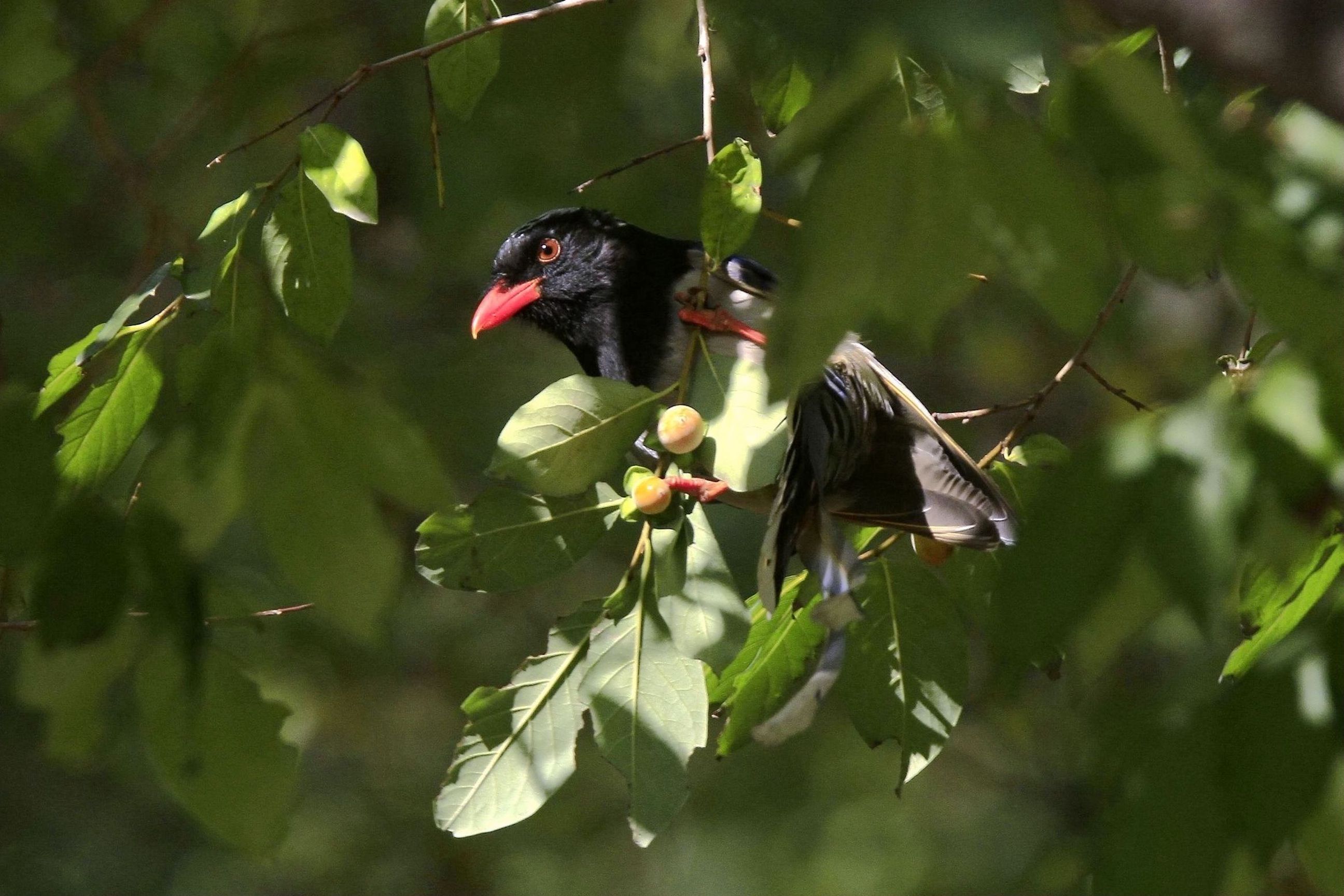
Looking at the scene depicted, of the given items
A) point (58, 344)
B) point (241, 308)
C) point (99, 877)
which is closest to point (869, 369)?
point (241, 308)

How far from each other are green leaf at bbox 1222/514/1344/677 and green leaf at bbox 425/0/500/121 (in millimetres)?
1409

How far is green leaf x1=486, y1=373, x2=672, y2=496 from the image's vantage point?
187cm

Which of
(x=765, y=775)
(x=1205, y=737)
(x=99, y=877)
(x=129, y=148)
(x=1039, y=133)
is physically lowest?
(x=765, y=775)

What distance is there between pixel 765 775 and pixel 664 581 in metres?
4.66

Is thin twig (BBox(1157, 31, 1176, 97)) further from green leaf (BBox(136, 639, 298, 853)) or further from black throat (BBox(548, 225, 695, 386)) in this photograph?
green leaf (BBox(136, 639, 298, 853))

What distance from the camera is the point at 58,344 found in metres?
4.20

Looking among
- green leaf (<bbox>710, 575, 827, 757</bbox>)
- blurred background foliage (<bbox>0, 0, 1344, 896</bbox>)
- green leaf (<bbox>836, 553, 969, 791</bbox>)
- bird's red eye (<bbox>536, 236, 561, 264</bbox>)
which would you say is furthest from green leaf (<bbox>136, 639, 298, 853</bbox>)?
bird's red eye (<bbox>536, 236, 561, 264</bbox>)

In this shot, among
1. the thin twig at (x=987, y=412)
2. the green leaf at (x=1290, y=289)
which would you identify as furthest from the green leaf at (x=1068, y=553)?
the thin twig at (x=987, y=412)

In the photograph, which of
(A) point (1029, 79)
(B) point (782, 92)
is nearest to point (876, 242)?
(A) point (1029, 79)

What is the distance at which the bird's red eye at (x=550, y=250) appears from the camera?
3.34 meters

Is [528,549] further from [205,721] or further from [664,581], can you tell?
[205,721]

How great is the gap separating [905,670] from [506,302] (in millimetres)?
1619

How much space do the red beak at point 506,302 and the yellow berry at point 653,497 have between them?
143 centimetres

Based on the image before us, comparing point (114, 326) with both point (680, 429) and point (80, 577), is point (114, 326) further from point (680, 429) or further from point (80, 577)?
point (680, 429)
